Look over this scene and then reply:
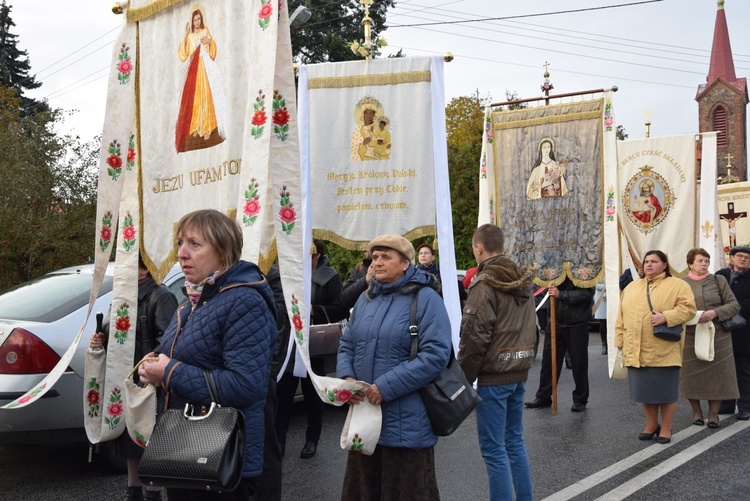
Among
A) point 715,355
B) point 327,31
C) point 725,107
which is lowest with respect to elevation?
point 715,355

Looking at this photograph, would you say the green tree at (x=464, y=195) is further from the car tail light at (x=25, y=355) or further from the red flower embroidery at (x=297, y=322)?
the red flower embroidery at (x=297, y=322)

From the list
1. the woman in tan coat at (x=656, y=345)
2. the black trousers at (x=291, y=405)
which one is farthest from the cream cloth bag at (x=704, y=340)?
the black trousers at (x=291, y=405)

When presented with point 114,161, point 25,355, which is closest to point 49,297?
point 25,355

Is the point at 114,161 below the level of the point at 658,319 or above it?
above

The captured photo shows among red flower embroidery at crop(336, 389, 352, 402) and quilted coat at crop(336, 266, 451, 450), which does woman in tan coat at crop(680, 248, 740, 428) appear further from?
red flower embroidery at crop(336, 389, 352, 402)

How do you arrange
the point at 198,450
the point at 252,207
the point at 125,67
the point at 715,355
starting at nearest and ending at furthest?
the point at 198,450
the point at 252,207
the point at 125,67
the point at 715,355

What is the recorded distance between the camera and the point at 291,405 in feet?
20.8

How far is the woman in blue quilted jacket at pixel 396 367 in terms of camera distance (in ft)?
12.1

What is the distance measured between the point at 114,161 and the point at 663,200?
8925 millimetres

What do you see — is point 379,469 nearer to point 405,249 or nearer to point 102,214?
point 405,249

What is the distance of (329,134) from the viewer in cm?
683

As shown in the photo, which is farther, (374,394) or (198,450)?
(374,394)

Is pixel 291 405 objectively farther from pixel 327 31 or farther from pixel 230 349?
pixel 327 31

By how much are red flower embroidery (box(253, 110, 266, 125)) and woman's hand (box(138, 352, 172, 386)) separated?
1146 millimetres
